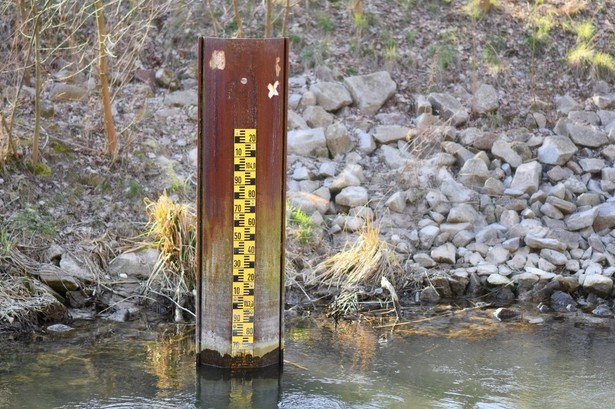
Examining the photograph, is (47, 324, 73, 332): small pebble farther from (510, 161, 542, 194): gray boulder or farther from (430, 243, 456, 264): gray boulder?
(510, 161, 542, 194): gray boulder

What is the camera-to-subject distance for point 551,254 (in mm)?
8664

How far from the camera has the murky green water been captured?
19.2 feet

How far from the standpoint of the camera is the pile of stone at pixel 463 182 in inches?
338

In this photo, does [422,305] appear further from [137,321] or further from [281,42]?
[281,42]

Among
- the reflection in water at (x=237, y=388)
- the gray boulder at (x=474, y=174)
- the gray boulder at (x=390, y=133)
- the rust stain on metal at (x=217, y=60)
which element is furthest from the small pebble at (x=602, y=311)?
the rust stain on metal at (x=217, y=60)

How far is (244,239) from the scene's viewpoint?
5.92 meters

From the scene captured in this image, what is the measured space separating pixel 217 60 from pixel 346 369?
234cm

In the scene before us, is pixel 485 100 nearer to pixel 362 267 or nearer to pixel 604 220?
pixel 604 220

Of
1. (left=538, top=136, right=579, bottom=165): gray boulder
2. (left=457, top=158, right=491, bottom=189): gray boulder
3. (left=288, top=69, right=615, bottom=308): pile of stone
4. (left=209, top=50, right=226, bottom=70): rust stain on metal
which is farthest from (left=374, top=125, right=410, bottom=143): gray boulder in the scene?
(left=209, top=50, right=226, bottom=70): rust stain on metal

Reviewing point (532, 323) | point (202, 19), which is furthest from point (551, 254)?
point (202, 19)

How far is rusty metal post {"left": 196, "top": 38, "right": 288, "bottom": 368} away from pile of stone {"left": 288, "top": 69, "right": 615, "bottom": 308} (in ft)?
8.51

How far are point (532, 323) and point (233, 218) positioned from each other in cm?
313

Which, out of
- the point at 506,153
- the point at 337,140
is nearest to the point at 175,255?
the point at 337,140

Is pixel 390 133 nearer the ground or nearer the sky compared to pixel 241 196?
nearer the sky
